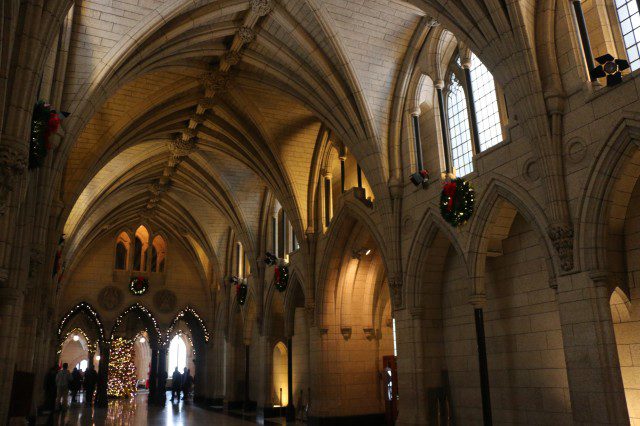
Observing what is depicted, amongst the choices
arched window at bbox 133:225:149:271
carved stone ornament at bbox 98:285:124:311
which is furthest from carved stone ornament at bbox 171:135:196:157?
carved stone ornament at bbox 98:285:124:311

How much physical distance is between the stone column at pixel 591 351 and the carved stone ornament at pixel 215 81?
1099 centimetres

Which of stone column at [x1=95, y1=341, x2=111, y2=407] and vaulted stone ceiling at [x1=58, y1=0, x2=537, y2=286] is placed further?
stone column at [x1=95, y1=341, x2=111, y2=407]

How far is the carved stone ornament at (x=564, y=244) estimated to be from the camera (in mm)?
8758

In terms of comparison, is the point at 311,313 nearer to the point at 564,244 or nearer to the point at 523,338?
the point at 523,338

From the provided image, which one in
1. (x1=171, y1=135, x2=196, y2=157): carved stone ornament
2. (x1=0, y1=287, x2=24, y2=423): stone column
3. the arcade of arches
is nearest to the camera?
(x1=0, y1=287, x2=24, y2=423): stone column

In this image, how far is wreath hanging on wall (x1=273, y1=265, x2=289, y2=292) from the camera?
19516mm

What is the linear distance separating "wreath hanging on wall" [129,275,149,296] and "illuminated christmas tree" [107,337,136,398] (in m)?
3.92

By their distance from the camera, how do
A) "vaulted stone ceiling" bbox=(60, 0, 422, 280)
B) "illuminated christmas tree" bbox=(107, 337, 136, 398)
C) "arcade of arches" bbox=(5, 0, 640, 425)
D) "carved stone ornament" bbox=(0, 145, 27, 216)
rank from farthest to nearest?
1. "illuminated christmas tree" bbox=(107, 337, 136, 398)
2. "vaulted stone ceiling" bbox=(60, 0, 422, 280)
3. "arcade of arches" bbox=(5, 0, 640, 425)
4. "carved stone ornament" bbox=(0, 145, 27, 216)

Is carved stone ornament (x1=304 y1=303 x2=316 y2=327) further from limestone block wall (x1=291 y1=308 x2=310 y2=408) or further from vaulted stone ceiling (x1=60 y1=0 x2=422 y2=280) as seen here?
limestone block wall (x1=291 y1=308 x2=310 y2=408)

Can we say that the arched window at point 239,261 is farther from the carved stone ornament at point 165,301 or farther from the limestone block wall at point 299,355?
the limestone block wall at point 299,355

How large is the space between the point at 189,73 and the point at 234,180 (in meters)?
6.38

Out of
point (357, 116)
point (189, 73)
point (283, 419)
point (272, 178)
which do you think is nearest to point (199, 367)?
point (283, 419)

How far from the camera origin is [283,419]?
18953 millimetres

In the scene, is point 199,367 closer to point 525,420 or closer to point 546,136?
point 525,420
